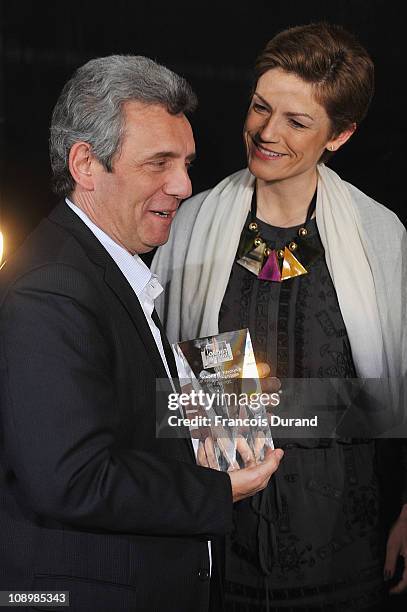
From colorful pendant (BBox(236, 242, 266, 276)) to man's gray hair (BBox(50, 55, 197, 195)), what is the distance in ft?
1.89

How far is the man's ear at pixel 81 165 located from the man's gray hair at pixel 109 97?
0.02m

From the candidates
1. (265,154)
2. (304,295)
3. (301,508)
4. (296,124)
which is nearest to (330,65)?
(296,124)

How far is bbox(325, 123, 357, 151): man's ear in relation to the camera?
211 cm

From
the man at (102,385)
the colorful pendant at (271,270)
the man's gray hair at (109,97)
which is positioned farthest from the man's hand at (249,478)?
the man's gray hair at (109,97)

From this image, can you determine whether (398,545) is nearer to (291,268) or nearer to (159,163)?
(291,268)

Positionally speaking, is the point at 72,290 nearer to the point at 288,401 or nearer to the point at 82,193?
the point at 82,193

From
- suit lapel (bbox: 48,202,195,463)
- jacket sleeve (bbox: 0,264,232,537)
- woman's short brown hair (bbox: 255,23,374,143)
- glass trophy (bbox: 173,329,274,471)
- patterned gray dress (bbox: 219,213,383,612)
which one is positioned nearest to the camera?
jacket sleeve (bbox: 0,264,232,537)

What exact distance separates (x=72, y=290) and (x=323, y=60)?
3.06 feet

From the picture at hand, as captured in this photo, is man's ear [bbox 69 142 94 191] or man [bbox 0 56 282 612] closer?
man [bbox 0 56 282 612]

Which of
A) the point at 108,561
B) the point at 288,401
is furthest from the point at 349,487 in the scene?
the point at 108,561

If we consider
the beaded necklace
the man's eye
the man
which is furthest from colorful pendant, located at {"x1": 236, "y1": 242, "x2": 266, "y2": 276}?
the man's eye

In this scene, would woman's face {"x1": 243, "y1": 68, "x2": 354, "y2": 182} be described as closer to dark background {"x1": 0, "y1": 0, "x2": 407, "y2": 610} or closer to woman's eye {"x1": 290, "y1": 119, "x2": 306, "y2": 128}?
woman's eye {"x1": 290, "y1": 119, "x2": 306, "y2": 128}

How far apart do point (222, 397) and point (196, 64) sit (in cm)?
95

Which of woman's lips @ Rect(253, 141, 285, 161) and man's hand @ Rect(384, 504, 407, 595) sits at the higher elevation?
woman's lips @ Rect(253, 141, 285, 161)
